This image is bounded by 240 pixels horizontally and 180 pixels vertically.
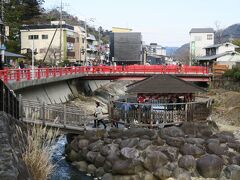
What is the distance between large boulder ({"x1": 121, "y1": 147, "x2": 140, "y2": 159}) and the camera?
18047 mm

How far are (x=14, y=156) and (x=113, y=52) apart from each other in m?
95.1

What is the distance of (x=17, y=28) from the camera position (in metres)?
78.2

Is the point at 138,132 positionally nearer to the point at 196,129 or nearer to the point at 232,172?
the point at 196,129

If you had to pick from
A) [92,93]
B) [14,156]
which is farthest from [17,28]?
[14,156]

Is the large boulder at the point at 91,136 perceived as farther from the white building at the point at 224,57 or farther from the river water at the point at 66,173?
the white building at the point at 224,57

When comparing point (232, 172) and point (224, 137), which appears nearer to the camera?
point (232, 172)

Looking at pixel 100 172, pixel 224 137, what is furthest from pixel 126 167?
pixel 224 137

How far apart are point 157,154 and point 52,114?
283 inches

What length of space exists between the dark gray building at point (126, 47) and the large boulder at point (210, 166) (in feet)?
277

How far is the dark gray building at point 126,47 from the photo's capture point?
10162 cm

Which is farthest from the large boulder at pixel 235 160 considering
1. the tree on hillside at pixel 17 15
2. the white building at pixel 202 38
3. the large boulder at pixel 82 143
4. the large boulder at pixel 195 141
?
the white building at pixel 202 38

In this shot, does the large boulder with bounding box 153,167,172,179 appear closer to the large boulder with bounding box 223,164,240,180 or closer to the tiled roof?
the large boulder with bounding box 223,164,240,180

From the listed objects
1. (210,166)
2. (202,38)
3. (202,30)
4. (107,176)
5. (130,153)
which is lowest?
(107,176)

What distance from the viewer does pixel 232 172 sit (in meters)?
17.3
